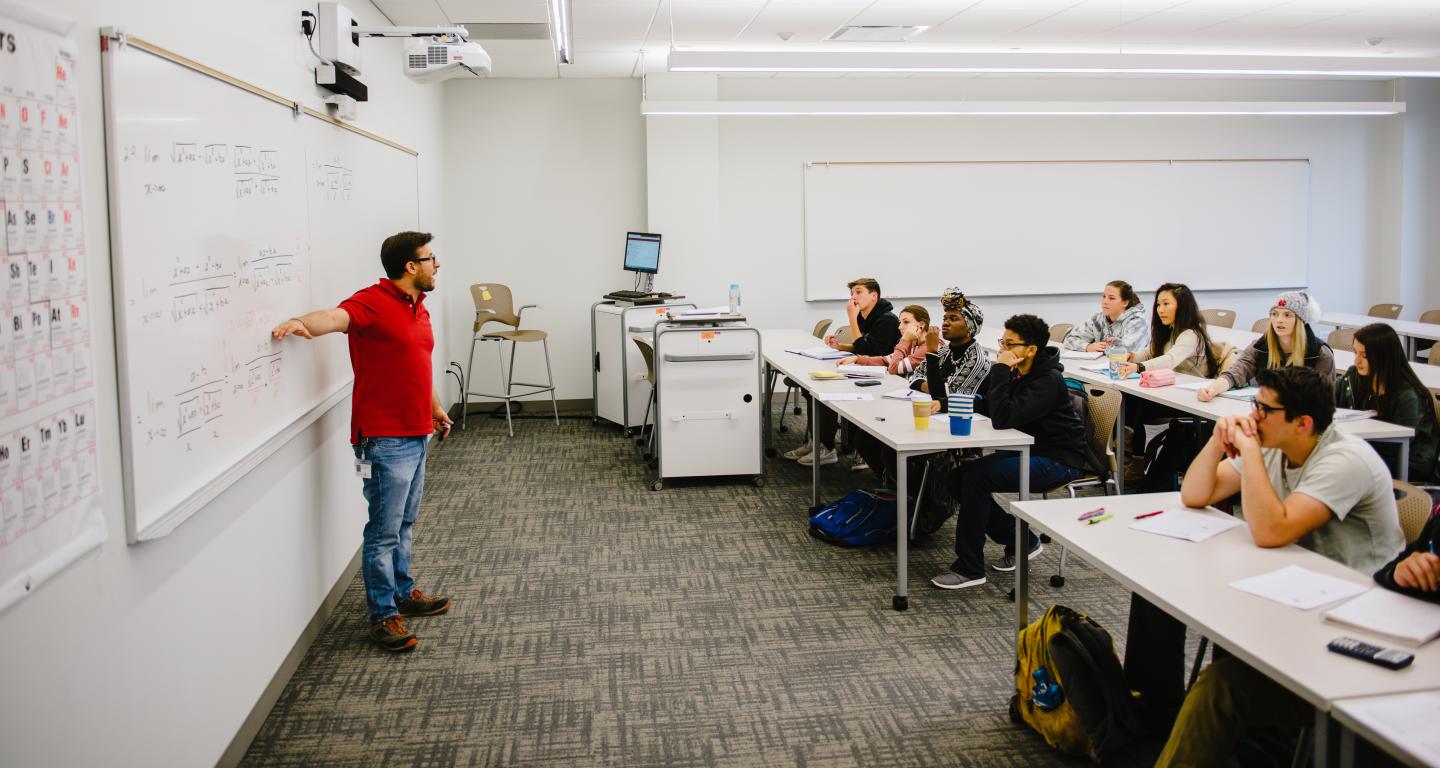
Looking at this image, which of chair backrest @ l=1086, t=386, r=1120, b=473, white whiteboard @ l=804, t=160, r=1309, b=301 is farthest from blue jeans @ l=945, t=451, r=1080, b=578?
white whiteboard @ l=804, t=160, r=1309, b=301

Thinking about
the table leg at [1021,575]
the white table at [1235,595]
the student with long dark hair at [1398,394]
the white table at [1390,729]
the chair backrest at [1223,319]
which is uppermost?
the chair backrest at [1223,319]

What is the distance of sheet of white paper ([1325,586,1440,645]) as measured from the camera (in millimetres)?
2006

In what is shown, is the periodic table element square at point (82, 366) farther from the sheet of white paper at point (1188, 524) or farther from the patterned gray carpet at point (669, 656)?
the sheet of white paper at point (1188, 524)

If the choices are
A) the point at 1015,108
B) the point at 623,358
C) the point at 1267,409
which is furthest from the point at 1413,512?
the point at 623,358

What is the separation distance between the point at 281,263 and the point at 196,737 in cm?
154

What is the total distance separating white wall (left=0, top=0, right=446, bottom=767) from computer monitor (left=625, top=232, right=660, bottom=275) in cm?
411

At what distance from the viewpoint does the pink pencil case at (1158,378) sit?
5156 millimetres

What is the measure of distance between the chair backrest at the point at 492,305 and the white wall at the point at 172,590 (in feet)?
12.8

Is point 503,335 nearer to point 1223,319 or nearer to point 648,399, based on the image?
point 648,399

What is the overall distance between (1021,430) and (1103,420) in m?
0.51

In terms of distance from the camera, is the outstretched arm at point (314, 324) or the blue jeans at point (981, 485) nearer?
the outstretched arm at point (314, 324)

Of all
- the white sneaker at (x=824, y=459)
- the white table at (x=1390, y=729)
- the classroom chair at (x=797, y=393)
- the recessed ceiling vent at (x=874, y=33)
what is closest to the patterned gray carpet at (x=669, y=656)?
the white sneaker at (x=824, y=459)

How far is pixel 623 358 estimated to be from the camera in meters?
7.55

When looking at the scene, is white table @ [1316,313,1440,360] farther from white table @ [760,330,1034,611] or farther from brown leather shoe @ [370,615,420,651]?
brown leather shoe @ [370,615,420,651]
